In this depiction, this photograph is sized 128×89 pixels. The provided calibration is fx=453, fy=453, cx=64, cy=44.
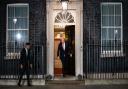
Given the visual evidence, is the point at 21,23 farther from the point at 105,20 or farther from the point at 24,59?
the point at 105,20

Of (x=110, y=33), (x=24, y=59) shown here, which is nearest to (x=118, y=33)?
(x=110, y=33)

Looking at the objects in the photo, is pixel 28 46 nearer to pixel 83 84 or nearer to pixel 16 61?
pixel 16 61

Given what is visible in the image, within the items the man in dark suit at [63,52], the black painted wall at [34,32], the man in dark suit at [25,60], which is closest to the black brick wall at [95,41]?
the man in dark suit at [63,52]

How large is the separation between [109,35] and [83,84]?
2887mm

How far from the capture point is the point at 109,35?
2142 cm

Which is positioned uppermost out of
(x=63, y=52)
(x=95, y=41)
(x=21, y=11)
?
(x=21, y=11)

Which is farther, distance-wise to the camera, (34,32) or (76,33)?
(76,33)

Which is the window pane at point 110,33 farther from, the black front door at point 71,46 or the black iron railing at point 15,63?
the black iron railing at point 15,63

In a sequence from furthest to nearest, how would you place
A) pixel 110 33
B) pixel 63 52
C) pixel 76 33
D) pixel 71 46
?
1. pixel 71 46
2. pixel 63 52
3. pixel 110 33
4. pixel 76 33

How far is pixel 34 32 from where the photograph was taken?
21172 mm

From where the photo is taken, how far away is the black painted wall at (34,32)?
821 inches

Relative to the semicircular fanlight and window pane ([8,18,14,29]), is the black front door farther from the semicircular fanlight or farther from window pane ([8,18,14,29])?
window pane ([8,18,14,29])

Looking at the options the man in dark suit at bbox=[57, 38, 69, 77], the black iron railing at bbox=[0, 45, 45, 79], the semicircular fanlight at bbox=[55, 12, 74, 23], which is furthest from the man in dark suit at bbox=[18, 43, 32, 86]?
the semicircular fanlight at bbox=[55, 12, 74, 23]

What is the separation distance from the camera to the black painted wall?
20859 millimetres
